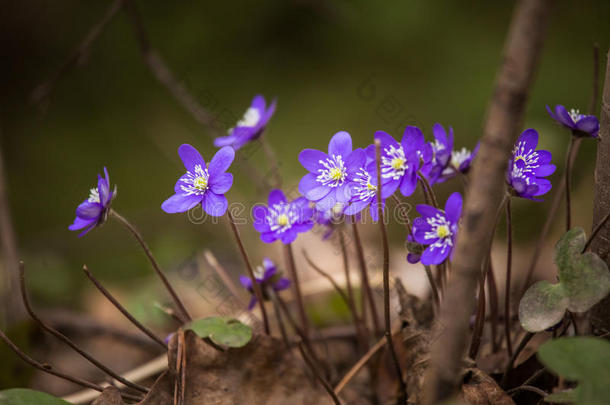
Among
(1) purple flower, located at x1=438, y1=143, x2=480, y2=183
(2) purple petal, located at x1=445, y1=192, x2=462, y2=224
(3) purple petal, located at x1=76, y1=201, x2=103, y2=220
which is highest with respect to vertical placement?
(3) purple petal, located at x1=76, y1=201, x2=103, y2=220

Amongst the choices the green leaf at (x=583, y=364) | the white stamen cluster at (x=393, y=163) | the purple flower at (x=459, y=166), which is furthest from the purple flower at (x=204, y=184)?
the green leaf at (x=583, y=364)

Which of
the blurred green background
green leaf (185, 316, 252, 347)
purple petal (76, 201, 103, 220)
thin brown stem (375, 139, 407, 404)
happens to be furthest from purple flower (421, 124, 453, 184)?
the blurred green background

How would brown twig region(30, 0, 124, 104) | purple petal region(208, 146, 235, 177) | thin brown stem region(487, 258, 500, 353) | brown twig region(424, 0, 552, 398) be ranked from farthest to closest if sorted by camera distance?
brown twig region(30, 0, 124, 104) → thin brown stem region(487, 258, 500, 353) → purple petal region(208, 146, 235, 177) → brown twig region(424, 0, 552, 398)

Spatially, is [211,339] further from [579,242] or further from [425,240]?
[579,242]

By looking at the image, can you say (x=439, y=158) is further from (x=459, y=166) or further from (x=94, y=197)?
(x=94, y=197)

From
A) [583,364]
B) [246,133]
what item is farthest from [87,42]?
[583,364]

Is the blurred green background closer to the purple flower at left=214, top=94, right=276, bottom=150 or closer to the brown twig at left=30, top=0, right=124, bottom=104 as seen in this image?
the brown twig at left=30, top=0, right=124, bottom=104

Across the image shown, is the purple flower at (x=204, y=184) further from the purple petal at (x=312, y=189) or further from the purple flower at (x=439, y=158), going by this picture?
the purple flower at (x=439, y=158)
